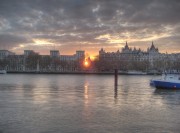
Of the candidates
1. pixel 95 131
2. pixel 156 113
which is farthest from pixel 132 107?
pixel 95 131

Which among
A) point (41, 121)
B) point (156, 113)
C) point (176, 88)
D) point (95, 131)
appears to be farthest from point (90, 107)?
point (176, 88)

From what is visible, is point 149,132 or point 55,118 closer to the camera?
point 149,132

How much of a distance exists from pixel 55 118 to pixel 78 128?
4319mm

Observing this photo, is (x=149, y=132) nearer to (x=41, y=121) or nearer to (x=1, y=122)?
(x=41, y=121)

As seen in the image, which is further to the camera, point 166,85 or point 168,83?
point 166,85

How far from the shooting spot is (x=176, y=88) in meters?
67.2

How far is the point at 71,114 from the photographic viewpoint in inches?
1223

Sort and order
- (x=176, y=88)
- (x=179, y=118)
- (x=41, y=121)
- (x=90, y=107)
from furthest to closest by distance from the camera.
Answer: (x=176, y=88) → (x=90, y=107) → (x=179, y=118) → (x=41, y=121)

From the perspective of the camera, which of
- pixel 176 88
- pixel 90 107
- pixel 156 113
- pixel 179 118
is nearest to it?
pixel 179 118

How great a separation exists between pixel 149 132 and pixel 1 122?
11.5m

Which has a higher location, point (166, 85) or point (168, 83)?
point (168, 83)

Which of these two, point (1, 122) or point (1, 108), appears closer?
point (1, 122)

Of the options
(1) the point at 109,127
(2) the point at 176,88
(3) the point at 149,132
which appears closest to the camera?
(3) the point at 149,132

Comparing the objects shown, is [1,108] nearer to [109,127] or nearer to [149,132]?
[109,127]
